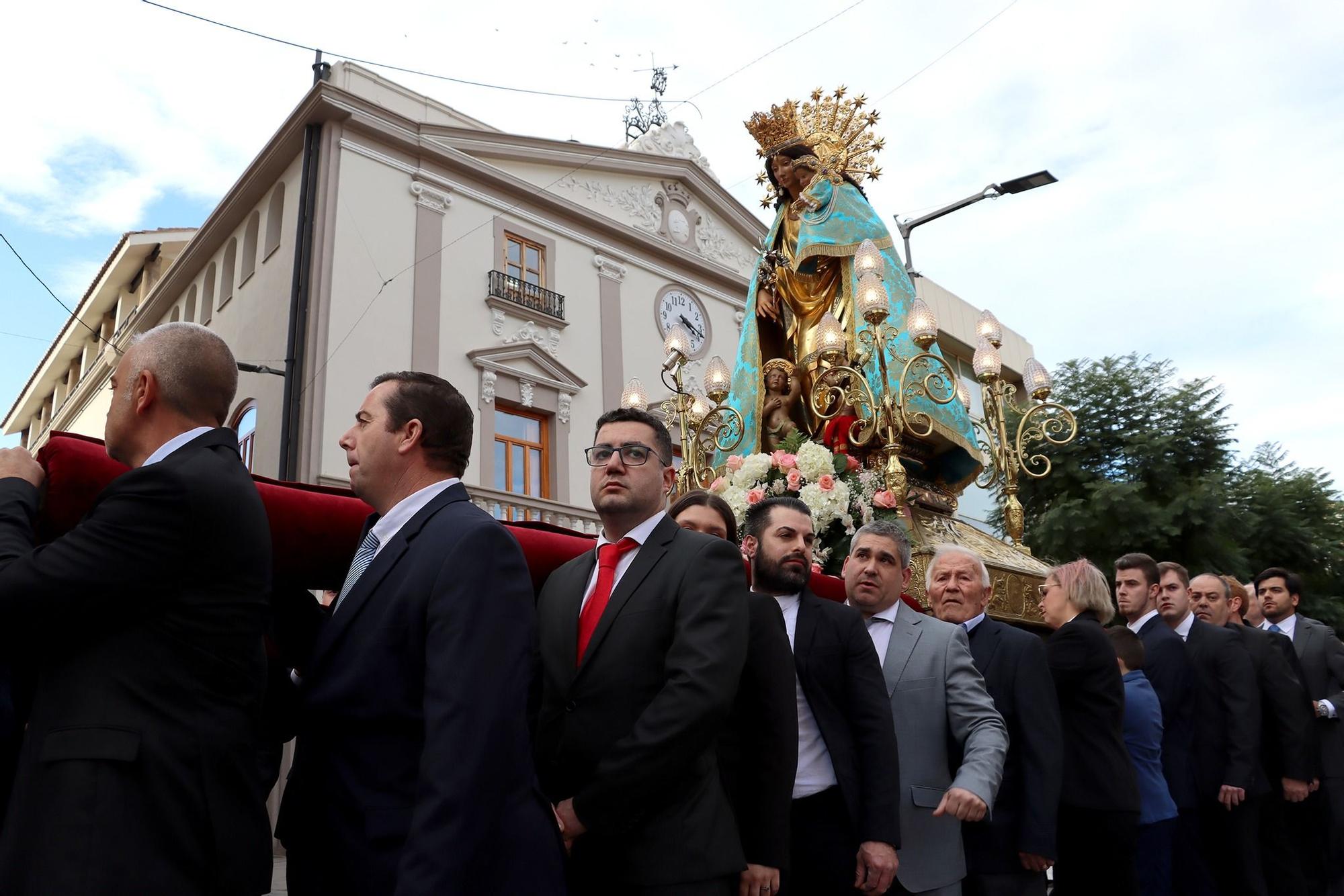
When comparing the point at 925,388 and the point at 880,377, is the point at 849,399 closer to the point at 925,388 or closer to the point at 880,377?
the point at 880,377

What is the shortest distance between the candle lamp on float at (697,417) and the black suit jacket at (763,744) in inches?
160

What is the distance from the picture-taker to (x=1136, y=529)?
1229 cm

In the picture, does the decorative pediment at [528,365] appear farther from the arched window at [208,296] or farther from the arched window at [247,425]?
the arched window at [208,296]

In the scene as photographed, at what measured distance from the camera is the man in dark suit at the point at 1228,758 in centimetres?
507

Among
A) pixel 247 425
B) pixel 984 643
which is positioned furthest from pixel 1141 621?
pixel 247 425

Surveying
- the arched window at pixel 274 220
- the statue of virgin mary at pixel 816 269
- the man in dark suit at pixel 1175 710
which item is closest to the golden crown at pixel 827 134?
the statue of virgin mary at pixel 816 269

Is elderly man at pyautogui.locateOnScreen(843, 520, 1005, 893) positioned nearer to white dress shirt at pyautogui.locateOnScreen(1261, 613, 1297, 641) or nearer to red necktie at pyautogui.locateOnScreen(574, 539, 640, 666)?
red necktie at pyautogui.locateOnScreen(574, 539, 640, 666)

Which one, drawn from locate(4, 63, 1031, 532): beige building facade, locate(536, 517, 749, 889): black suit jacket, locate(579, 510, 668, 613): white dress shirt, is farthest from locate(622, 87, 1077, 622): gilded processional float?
locate(4, 63, 1031, 532): beige building facade

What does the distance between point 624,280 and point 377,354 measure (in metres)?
5.48

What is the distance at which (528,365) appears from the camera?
16266 millimetres

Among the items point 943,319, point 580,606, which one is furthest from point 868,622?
point 943,319

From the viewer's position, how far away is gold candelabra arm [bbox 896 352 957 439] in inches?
246

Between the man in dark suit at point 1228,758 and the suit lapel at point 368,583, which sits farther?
the man in dark suit at point 1228,758

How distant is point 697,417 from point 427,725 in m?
5.75
